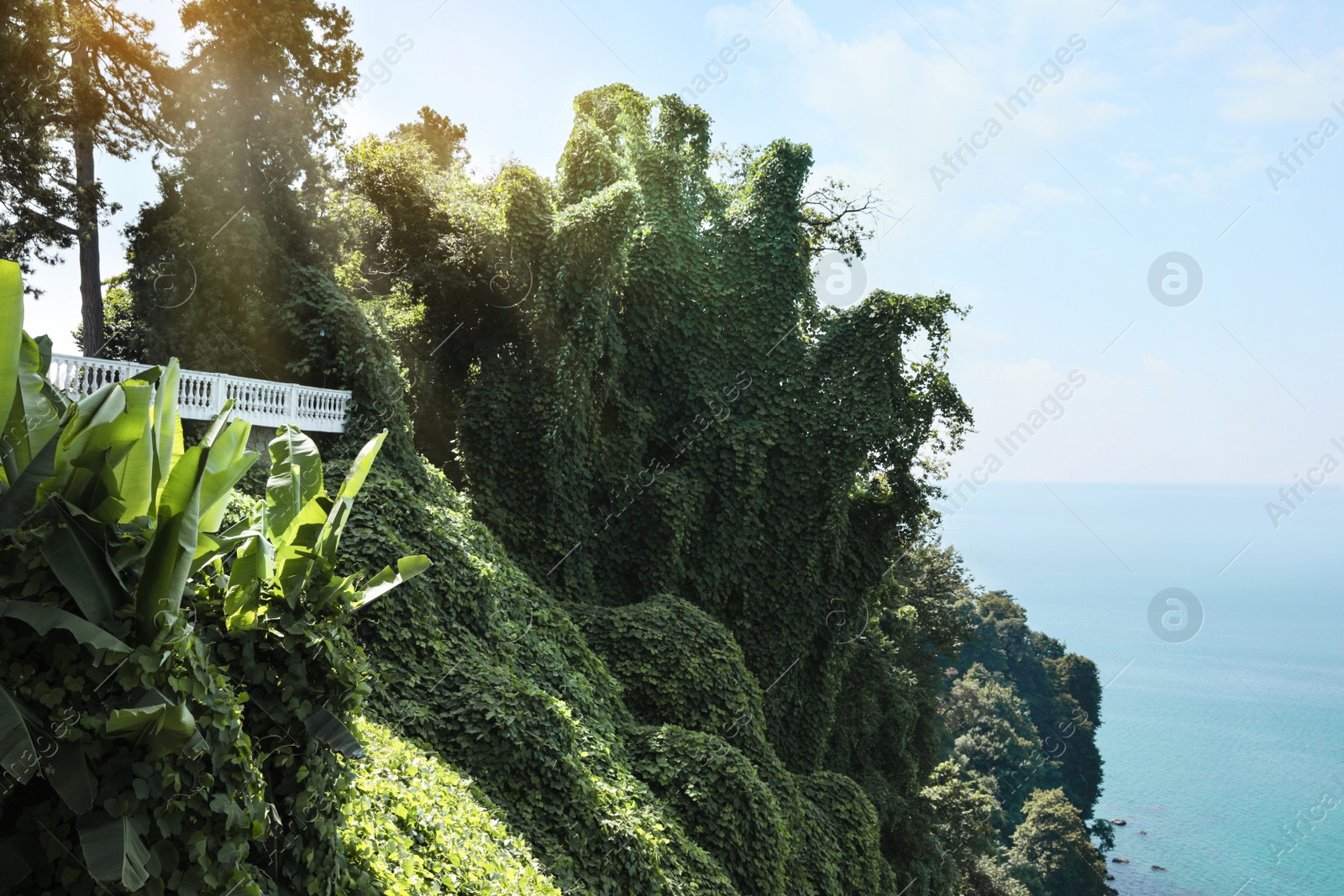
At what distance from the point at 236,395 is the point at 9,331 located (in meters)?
5.70

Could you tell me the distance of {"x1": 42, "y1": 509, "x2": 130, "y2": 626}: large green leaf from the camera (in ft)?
9.52

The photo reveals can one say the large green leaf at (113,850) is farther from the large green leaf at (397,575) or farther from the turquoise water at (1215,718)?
the turquoise water at (1215,718)

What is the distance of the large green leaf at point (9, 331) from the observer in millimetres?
2850

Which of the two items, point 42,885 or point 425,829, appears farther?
point 425,829

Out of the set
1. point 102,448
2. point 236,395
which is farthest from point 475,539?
point 102,448

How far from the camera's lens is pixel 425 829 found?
16.9 feet

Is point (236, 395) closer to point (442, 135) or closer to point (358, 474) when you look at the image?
point (358, 474)

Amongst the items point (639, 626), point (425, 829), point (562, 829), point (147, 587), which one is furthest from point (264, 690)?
point (639, 626)

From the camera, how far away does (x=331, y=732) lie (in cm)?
377

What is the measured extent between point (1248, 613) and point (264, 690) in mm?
142337

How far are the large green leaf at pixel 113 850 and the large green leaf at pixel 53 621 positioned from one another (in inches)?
24.6

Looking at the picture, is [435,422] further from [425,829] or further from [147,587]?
[147,587]

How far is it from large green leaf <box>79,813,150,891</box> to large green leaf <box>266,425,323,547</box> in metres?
1.27

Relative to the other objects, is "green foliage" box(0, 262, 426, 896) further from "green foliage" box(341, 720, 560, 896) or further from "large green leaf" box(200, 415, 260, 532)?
"green foliage" box(341, 720, 560, 896)
